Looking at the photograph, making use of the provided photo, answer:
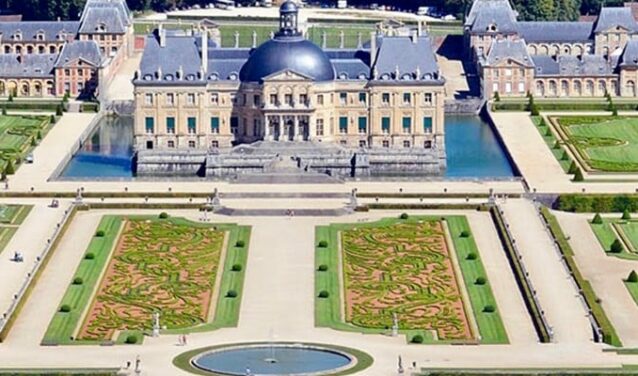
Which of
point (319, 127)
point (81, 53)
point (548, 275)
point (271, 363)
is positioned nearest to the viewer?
point (271, 363)

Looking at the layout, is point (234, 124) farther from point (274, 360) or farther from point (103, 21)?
point (274, 360)

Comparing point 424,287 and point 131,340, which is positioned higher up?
point 424,287

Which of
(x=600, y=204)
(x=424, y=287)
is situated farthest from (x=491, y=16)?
(x=424, y=287)

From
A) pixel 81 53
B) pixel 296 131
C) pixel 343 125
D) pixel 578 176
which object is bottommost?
pixel 578 176

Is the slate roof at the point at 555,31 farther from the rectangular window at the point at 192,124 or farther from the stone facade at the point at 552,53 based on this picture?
the rectangular window at the point at 192,124

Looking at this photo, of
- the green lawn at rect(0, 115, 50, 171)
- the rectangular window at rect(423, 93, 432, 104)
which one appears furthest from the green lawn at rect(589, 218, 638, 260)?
the green lawn at rect(0, 115, 50, 171)

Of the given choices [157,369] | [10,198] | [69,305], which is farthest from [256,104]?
[157,369]
